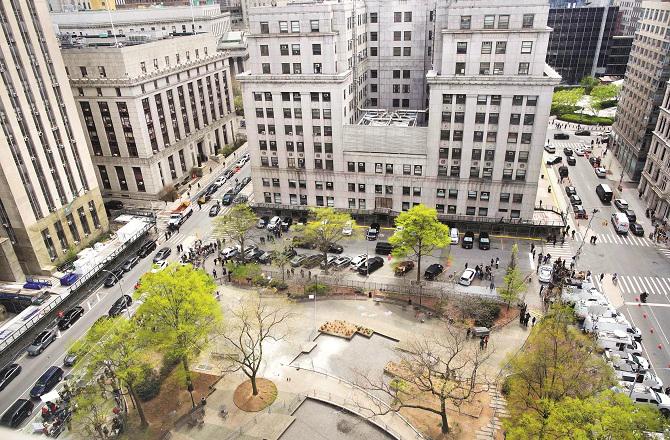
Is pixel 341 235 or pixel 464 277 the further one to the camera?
pixel 341 235

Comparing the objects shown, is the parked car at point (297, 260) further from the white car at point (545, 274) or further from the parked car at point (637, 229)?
the parked car at point (637, 229)

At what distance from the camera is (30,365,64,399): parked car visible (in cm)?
5641

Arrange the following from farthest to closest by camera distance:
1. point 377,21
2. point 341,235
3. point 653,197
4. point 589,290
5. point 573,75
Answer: point 573,75
point 377,21
point 653,197
point 341,235
point 589,290

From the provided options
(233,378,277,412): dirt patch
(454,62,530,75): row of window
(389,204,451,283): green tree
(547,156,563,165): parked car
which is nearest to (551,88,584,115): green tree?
(547,156,563,165): parked car

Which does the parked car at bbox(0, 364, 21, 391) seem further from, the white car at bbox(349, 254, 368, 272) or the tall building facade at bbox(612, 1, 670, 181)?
the tall building facade at bbox(612, 1, 670, 181)

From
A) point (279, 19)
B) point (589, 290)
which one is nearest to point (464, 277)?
point (589, 290)

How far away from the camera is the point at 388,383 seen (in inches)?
2133

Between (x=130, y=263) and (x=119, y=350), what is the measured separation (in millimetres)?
A: 40141

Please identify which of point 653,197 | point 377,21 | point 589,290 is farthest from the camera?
point 377,21

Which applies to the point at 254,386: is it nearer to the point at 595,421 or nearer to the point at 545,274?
the point at 595,421

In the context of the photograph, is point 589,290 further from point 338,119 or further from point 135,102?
point 135,102

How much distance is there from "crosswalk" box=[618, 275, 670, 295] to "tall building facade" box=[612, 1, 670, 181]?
140 ft

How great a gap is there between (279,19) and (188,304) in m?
55.3

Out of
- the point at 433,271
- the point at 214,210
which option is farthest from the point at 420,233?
the point at 214,210
